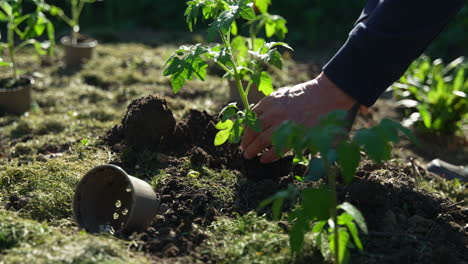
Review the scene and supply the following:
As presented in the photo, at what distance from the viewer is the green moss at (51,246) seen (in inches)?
95.0

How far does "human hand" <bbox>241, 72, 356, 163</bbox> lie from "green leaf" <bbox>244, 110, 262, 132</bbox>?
41 mm

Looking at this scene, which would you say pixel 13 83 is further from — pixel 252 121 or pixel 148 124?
pixel 252 121

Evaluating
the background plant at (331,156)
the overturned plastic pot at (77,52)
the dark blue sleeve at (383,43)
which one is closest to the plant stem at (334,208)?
the background plant at (331,156)

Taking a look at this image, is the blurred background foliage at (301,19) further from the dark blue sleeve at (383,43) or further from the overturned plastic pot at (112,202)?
the overturned plastic pot at (112,202)

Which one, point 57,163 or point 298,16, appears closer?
point 57,163

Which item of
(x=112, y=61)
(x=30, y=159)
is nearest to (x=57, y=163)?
(x=30, y=159)

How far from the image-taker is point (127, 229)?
9.16 ft

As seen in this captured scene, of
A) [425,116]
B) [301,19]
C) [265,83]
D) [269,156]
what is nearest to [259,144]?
[269,156]

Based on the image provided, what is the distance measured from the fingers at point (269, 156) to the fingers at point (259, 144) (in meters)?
0.04

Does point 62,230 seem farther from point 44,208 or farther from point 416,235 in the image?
point 416,235

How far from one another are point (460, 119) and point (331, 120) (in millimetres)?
3467

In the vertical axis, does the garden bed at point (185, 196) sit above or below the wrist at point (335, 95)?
below

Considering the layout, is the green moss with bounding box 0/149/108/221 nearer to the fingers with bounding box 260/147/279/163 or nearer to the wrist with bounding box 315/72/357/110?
the fingers with bounding box 260/147/279/163

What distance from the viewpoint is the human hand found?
282 centimetres
